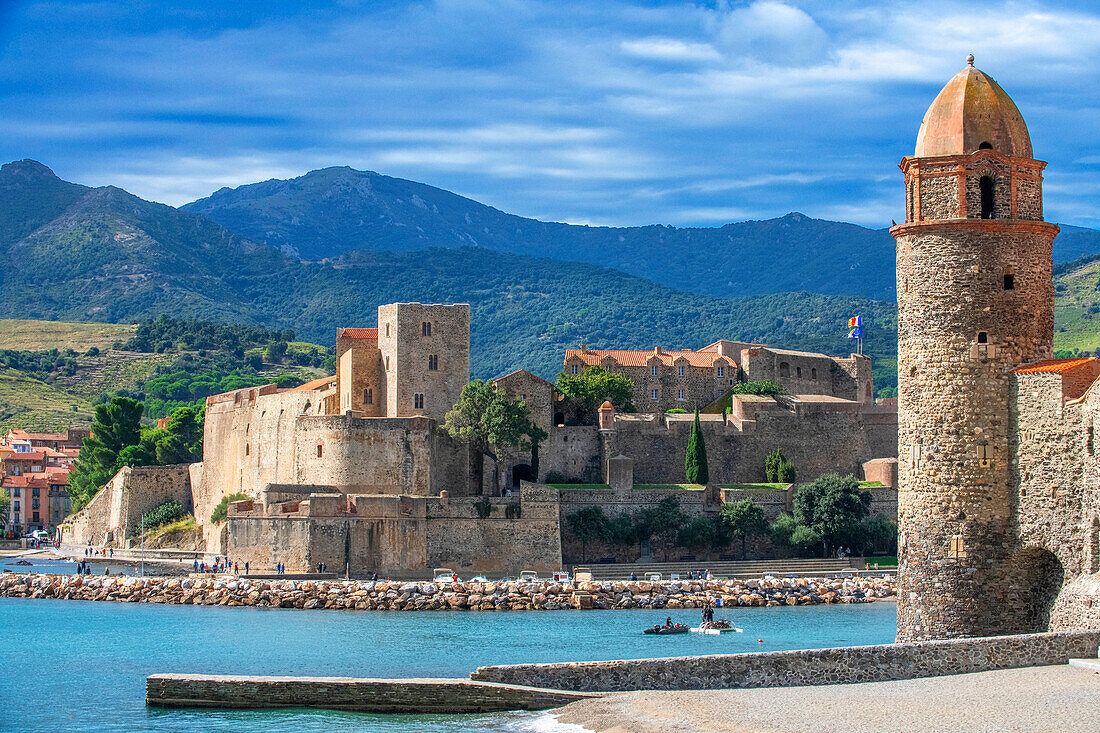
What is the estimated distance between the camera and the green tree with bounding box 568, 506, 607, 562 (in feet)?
172

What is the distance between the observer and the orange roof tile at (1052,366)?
795 inches

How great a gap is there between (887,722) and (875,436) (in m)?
43.7

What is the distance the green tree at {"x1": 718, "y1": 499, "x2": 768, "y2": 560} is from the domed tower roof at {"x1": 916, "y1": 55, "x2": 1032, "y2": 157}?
32359 millimetres

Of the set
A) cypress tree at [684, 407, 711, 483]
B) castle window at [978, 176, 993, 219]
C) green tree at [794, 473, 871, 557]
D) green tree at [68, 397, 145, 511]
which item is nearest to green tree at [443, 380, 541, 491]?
cypress tree at [684, 407, 711, 483]

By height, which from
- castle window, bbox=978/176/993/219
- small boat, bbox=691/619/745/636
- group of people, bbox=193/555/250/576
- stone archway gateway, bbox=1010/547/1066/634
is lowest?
small boat, bbox=691/619/745/636

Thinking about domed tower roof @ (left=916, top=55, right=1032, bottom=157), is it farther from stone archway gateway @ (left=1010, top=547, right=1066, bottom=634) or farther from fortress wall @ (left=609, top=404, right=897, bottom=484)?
fortress wall @ (left=609, top=404, right=897, bottom=484)

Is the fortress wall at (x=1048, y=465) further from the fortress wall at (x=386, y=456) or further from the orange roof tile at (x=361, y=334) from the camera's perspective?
the orange roof tile at (x=361, y=334)

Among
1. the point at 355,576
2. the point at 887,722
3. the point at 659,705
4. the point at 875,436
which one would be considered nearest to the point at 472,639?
the point at 355,576

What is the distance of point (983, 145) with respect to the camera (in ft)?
71.1

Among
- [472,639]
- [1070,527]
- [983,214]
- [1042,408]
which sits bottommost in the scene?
[472,639]

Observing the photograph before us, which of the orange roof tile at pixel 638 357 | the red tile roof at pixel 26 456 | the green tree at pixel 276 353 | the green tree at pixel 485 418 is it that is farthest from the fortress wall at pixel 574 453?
the green tree at pixel 276 353

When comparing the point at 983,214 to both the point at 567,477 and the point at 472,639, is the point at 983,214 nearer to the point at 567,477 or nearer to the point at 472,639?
the point at 472,639

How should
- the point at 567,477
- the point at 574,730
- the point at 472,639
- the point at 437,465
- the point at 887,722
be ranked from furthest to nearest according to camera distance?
the point at 567,477 → the point at 437,465 → the point at 472,639 → the point at 574,730 → the point at 887,722

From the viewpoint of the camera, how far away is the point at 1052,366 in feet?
67.4
